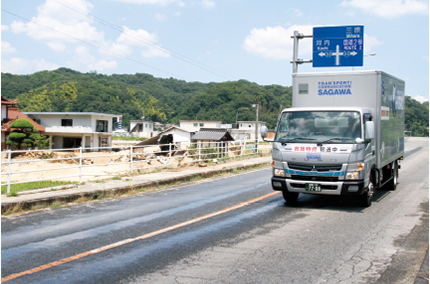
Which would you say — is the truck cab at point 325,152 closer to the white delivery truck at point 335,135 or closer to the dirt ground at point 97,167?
the white delivery truck at point 335,135

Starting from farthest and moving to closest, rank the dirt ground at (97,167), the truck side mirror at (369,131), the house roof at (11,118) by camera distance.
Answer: the house roof at (11,118)
the dirt ground at (97,167)
the truck side mirror at (369,131)

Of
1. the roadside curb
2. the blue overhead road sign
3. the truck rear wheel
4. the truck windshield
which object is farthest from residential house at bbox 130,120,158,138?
the truck windshield

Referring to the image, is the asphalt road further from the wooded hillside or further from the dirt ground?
the wooded hillside

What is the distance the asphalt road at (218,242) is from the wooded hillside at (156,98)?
228 feet

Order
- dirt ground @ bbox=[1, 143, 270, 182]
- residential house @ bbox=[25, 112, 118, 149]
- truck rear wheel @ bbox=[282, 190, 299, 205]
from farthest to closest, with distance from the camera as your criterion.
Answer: residential house @ bbox=[25, 112, 118, 149], dirt ground @ bbox=[1, 143, 270, 182], truck rear wheel @ bbox=[282, 190, 299, 205]

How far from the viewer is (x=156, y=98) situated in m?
127

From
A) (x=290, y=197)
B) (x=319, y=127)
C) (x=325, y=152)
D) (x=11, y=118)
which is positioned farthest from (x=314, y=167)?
(x=11, y=118)

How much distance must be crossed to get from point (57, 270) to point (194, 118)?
83549 millimetres

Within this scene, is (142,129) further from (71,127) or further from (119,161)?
(119,161)

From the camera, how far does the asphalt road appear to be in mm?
4848

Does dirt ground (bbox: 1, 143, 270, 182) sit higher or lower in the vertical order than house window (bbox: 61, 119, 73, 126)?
lower

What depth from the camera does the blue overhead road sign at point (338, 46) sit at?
20.4 m

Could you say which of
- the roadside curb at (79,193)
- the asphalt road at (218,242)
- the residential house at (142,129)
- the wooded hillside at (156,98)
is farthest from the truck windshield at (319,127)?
the residential house at (142,129)

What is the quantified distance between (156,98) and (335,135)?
4780 inches
